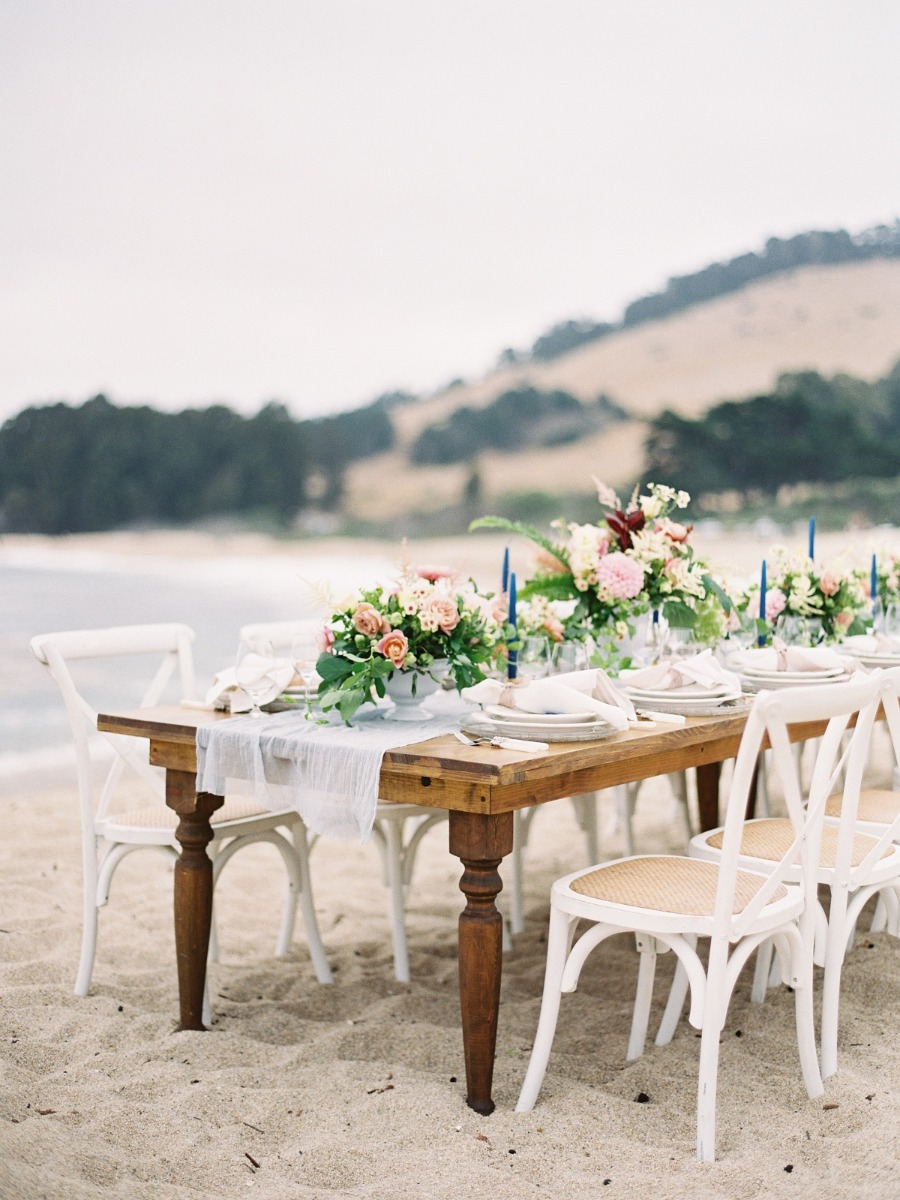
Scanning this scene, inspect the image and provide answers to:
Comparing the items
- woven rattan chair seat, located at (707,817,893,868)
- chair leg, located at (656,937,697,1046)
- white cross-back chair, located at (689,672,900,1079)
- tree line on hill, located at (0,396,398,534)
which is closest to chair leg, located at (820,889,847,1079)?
white cross-back chair, located at (689,672,900,1079)

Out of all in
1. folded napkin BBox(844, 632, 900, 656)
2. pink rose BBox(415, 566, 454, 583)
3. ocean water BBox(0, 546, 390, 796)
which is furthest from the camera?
ocean water BBox(0, 546, 390, 796)

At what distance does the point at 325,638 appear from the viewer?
2.30m

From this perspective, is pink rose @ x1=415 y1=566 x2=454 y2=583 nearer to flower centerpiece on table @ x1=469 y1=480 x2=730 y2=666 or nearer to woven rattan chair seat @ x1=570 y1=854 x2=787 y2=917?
flower centerpiece on table @ x1=469 y1=480 x2=730 y2=666

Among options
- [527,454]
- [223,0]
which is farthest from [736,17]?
[527,454]

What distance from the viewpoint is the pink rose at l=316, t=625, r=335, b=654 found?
7.54ft

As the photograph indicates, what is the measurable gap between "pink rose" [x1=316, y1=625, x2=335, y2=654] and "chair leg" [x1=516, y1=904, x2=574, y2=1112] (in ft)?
2.14

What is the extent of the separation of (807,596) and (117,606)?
14747mm

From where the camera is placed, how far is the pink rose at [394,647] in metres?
2.22

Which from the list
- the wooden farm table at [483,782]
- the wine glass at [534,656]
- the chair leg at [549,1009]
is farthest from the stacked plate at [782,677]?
the chair leg at [549,1009]

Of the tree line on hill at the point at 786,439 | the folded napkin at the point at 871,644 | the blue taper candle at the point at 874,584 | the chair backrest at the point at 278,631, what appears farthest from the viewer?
the tree line on hill at the point at 786,439

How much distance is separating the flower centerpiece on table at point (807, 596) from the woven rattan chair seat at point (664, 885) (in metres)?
1.17

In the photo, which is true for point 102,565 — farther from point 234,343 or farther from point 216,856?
point 216,856

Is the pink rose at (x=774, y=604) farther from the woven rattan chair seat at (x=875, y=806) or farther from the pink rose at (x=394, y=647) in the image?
the pink rose at (x=394, y=647)

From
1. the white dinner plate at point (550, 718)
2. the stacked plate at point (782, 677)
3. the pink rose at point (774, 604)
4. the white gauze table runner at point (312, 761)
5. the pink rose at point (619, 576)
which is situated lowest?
the white gauze table runner at point (312, 761)
